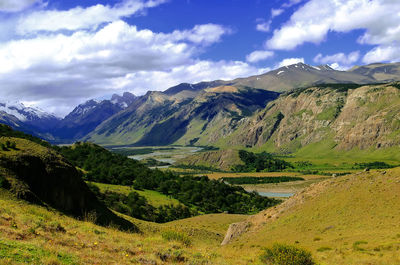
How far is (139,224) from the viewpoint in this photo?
5000cm

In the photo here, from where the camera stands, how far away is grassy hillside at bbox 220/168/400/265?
28.6 metres

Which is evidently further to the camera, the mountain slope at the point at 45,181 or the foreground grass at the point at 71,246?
the mountain slope at the point at 45,181

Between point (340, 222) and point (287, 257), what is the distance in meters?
18.4

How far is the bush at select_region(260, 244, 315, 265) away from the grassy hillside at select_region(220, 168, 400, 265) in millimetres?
3029

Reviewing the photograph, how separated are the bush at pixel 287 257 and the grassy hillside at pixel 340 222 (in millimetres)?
3029

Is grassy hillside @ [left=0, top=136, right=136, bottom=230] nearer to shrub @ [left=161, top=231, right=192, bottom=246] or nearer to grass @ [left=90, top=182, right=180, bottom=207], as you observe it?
shrub @ [left=161, top=231, right=192, bottom=246]

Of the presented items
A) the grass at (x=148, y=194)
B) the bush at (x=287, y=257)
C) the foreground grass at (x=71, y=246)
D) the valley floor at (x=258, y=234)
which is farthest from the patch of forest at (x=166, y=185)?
the bush at (x=287, y=257)

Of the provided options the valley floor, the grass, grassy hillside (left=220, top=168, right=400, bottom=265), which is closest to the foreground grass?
the valley floor

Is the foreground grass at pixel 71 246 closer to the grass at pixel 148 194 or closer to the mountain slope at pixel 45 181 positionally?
the mountain slope at pixel 45 181

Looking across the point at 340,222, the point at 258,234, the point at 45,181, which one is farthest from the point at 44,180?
the point at 340,222

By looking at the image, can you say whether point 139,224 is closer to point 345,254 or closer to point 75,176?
point 75,176

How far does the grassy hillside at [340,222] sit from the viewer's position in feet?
93.7

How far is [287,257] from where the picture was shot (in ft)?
79.4

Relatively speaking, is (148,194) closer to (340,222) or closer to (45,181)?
(45,181)
